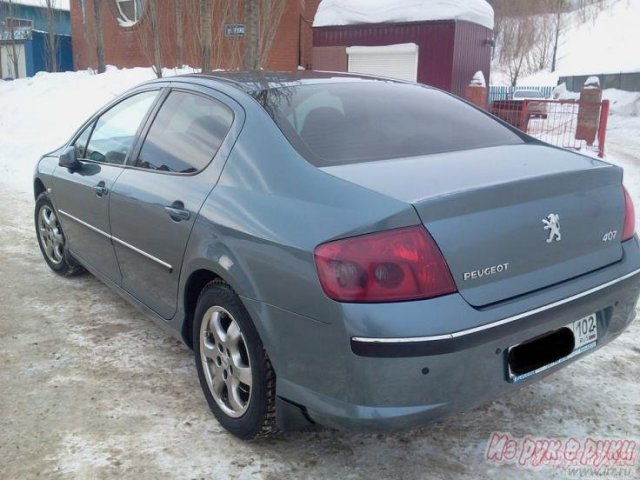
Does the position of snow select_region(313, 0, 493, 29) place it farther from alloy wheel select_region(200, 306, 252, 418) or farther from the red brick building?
alloy wheel select_region(200, 306, 252, 418)

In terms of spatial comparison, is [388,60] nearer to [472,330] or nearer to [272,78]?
[272,78]

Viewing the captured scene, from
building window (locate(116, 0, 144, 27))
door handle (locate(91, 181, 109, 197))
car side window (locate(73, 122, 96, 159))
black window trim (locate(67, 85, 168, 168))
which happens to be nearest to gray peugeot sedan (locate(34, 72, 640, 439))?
black window trim (locate(67, 85, 168, 168))

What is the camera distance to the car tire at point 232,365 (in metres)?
2.40

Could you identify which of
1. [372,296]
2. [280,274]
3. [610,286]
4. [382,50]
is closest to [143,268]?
[280,274]

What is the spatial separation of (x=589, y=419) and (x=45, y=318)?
3.24m

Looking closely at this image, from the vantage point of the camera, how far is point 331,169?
2.33 metres

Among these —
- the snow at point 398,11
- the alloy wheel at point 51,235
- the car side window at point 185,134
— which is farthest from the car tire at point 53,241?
the snow at point 398,11

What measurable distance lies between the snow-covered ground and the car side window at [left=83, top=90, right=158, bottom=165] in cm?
105

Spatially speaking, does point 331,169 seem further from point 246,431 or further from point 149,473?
point 149,473

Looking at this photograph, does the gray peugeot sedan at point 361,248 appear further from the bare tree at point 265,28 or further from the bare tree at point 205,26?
the bare tree at point 265,28

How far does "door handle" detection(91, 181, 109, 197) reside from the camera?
11.5ft

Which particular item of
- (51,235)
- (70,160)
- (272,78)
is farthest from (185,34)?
(272,78)

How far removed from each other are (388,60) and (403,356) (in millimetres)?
14186

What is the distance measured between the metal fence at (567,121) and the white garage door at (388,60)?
329 cm
